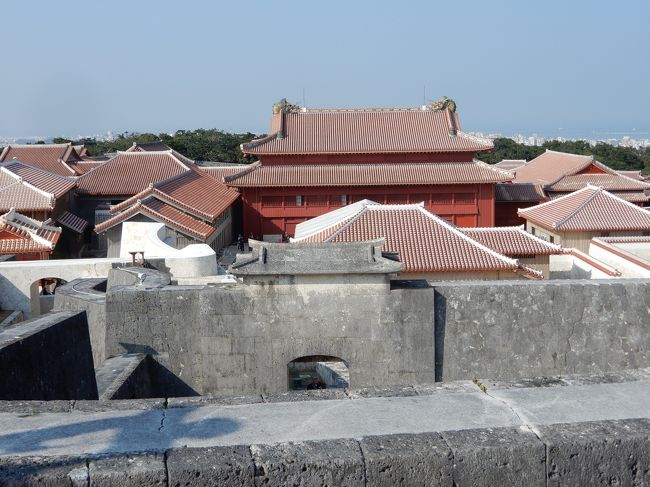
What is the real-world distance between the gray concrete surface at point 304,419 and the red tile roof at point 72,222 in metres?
23.4

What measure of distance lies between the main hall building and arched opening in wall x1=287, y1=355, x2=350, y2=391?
20947mm

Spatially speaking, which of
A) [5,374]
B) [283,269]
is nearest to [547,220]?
[283,269]

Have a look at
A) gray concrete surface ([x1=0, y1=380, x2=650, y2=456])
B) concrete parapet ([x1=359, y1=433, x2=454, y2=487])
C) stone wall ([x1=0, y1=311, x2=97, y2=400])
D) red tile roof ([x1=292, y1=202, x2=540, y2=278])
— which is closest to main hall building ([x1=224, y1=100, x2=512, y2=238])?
red tile roof ([x1=292, y1=202, x2=540, y2=278])

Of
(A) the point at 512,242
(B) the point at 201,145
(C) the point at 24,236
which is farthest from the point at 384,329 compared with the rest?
(B) the point at 201,145

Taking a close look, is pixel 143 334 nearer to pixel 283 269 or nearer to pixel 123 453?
pixel 283 269

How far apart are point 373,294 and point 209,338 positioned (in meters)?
2.07

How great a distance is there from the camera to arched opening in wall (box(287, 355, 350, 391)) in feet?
39.2

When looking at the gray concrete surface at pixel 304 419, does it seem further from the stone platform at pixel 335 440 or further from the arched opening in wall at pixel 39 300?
the arched opening in wall at pixel 39 300

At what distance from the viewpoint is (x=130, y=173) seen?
3291cm

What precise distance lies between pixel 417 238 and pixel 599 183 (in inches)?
853

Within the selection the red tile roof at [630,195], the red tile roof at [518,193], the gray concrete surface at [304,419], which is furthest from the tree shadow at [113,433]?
the red tile roof at [630,195]

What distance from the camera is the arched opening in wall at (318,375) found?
11963 mm

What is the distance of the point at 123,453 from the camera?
3.92m

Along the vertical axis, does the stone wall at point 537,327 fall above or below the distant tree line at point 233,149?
below
